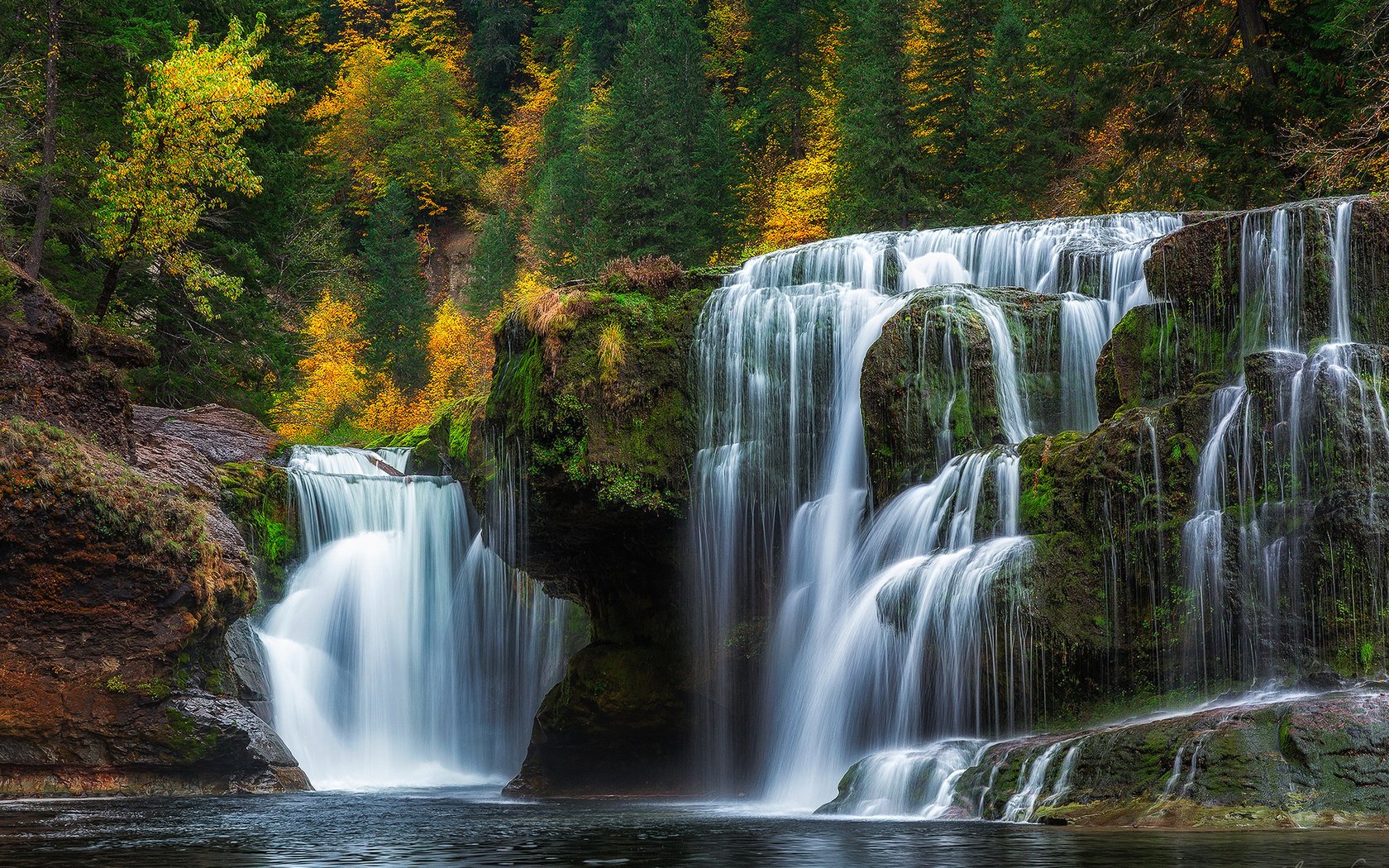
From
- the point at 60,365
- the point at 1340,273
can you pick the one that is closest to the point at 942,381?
the point at 1340,273

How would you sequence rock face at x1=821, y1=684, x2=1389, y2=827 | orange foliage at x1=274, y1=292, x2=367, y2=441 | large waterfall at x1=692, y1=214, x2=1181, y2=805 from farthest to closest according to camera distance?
orange foliage at x1=274, y1=292, x2=367, y2=441 < large waterfall at x1=692, y1=214, x2=1181, y2=805 < rock face at x1=821, y1=684, x2=1389, y2=827

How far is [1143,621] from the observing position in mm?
12094

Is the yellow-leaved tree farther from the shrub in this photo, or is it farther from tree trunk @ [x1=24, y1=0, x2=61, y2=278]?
the shrub

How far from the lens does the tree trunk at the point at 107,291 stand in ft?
77.4

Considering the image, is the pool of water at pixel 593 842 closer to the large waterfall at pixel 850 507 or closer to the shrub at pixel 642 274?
the large waterfall at pixel 850 507

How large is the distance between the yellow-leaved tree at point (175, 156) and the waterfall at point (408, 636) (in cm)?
510

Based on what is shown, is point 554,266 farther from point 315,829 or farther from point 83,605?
point 315,829

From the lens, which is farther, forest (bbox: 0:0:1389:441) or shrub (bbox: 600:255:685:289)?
forest (bbox: 0:0:1389:441)

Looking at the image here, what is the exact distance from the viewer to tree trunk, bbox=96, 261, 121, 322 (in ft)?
77.4

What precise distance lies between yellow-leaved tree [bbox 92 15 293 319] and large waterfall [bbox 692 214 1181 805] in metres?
10.8

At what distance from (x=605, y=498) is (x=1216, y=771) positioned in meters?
10.1

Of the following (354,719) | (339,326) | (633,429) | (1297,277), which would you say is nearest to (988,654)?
(1297,277)

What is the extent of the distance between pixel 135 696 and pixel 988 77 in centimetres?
2762

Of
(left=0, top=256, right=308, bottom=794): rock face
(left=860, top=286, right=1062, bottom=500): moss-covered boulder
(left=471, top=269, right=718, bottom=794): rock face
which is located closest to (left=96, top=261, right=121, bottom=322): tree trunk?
(left=0, top=256, right=308, bottom=794): rock face
